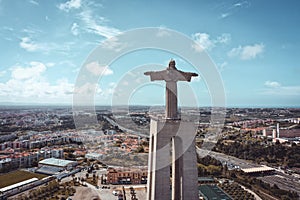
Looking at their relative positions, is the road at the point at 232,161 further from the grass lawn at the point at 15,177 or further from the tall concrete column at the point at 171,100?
the tall concrete column at the point at 171,100

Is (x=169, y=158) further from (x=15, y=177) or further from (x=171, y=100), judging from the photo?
(x=15, y=177)

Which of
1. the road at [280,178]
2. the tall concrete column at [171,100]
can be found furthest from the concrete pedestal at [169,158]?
the road at [280,178]

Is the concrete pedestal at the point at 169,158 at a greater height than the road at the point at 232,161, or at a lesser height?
greater

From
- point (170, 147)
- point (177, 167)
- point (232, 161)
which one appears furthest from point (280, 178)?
point (170, 147)

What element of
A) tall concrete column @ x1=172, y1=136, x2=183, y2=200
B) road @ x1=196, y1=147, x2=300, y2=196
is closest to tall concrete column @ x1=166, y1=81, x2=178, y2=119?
tall concrete column @ x1=172, y1=136, x2=183, y2=200

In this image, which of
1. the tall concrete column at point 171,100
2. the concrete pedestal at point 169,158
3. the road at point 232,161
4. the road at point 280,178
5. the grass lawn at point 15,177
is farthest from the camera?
the road at point 232,161

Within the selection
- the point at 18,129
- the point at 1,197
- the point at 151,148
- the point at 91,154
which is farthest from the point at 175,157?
Answer: the point at 18,129
